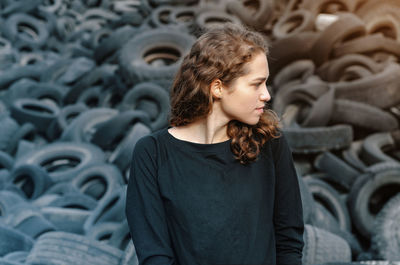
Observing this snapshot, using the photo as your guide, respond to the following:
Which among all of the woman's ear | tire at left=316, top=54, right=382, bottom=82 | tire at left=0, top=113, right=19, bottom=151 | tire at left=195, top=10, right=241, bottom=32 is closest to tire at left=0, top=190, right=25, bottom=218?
tire at left=0, top=113, right=19, bottom=151

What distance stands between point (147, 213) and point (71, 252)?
1.30m

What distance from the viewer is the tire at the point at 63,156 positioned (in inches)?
182

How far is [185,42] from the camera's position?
19.6 feet

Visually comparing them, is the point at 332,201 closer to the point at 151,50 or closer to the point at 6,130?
the point at 151,50

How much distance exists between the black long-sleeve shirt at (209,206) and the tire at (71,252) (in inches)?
43.8

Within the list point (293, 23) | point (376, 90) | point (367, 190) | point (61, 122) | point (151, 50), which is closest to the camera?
point (367, 190)

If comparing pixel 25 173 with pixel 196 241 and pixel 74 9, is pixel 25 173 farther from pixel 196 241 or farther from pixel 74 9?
pixel 74 9

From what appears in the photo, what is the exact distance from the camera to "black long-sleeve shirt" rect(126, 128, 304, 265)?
1.17 meters

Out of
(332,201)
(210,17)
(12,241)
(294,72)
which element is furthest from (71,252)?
(210,17)

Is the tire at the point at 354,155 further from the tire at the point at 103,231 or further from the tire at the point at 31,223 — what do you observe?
the tire at the point at 31,223

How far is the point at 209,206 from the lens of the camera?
1.18 meters

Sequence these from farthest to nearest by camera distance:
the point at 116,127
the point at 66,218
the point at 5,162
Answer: the point at 5,162, the point at 116,127, the point at 66,218

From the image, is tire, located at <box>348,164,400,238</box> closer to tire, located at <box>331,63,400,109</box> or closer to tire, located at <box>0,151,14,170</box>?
tire, located at <box>331,63,400,109</box>

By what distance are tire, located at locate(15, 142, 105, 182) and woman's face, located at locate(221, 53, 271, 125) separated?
11.6 ft
